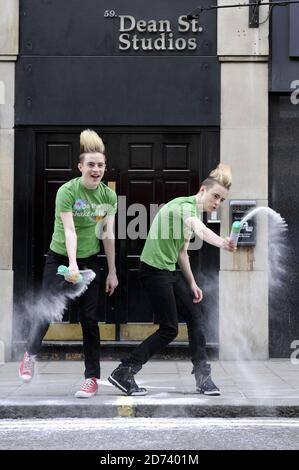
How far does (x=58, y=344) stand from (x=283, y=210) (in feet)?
10.3

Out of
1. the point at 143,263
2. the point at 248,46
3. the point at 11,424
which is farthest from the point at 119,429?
the point at 248,46

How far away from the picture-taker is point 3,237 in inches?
397

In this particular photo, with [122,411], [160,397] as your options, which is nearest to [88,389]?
[122,411]

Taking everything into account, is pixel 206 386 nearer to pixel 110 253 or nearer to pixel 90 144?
pixel 110 253

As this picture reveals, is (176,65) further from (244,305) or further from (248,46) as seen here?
(244,305)

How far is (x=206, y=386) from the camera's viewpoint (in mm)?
7340

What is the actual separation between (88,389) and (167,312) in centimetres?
94

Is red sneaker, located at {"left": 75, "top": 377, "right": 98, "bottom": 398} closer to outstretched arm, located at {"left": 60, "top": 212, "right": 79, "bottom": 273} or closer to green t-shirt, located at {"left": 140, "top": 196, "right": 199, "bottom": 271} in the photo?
outstretched arm, located at {"left": 60, "top": 212, "right": 79, "bottom": 273}

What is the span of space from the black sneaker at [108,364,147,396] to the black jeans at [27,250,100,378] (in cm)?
17

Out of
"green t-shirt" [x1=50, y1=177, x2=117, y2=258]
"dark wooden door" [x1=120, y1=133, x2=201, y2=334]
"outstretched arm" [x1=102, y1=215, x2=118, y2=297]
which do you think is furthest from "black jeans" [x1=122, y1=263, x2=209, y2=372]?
"dark wooden door" [x1=120, y1=133, x2=201, y2=334]

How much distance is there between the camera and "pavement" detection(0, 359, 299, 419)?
6.86 meters

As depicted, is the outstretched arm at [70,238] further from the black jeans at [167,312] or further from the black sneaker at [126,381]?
the black sneaker at [126,381]

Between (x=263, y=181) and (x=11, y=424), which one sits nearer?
(x=11, y=424)

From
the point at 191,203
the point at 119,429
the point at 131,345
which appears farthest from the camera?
the point at 131,345
